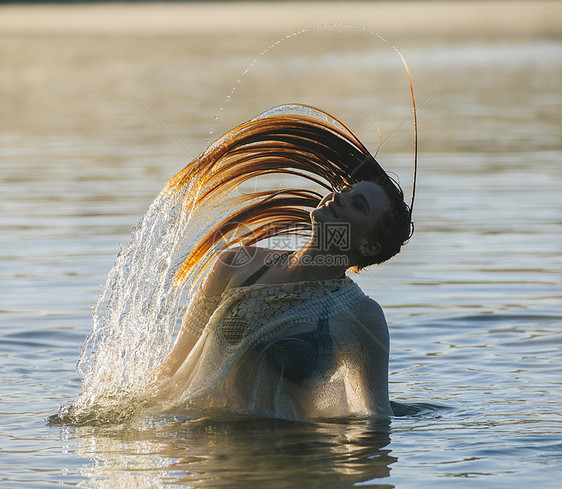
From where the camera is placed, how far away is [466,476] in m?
5.84

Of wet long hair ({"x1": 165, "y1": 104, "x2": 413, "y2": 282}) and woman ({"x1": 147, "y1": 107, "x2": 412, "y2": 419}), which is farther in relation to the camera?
wet long hair ({"x1": 165, "y1": 104, "x2": 413, "y2": 282})

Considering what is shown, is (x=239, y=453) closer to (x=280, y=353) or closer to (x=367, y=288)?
(x=280, y=353)

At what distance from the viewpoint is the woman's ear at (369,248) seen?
641 centimetres

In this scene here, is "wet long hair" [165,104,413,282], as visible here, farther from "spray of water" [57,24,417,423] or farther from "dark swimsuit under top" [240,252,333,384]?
"dark swimsuit under top" [240,252,333,384]

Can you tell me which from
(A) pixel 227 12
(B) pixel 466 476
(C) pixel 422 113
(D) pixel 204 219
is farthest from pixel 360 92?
(A) pixel 227 12

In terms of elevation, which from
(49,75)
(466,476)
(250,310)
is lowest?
(466,476)

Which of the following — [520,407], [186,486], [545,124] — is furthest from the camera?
[545,124]

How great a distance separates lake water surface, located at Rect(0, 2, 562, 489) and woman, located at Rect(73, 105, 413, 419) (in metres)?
0.27

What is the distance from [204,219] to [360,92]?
2017 centimetres

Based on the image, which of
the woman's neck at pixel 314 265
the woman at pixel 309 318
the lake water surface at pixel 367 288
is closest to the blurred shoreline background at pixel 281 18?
the lake water surface at pixel 367 288

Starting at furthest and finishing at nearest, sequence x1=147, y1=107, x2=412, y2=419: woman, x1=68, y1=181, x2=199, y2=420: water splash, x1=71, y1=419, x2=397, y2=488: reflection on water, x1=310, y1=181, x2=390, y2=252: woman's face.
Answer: x1=68, y1=181, x2=199, y2=420: water splash
x1=147, y1=107, x2=412, y2=419: woman
x1=310, y1=181, x2=390, y2=252: woman's face
x1=71, y1=419, x2=397, y2=488: reflection on water

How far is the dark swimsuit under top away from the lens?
6.38 m

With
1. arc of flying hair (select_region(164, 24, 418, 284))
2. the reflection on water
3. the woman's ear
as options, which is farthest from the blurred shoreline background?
the reflection on water

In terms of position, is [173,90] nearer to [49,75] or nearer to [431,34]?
[49,75]
